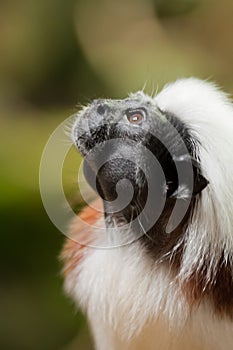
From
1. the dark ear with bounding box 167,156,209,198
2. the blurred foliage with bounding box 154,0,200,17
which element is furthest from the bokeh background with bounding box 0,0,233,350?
the dark ear with bounding box 167,156,209,198

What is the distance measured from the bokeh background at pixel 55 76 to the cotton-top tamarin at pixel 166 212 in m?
0.95

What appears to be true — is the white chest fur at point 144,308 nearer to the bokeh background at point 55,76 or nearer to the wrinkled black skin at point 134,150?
the wrinkled black skin at point 134,150

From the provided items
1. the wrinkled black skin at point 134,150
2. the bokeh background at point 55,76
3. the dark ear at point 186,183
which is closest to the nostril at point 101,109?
the wrinkled black skin at point 134,150

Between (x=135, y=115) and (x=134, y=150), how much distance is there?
2.1 inches

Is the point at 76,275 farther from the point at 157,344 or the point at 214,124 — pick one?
the point at 214,124

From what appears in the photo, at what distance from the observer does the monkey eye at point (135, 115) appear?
93 centimetres

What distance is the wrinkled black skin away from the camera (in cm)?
89

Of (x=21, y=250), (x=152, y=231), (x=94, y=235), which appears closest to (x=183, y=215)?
(x=152, y=231)

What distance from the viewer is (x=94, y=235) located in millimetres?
1041

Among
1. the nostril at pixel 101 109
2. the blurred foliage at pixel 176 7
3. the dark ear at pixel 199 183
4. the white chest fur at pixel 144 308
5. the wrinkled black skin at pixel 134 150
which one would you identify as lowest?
the white chest fur at pixel 144 308

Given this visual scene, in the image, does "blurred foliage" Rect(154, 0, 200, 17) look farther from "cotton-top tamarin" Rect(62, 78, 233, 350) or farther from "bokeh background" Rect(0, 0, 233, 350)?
"cotton-top tamarin" Rect(62, 78, 233, 350)

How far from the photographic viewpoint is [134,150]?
90 centimetres

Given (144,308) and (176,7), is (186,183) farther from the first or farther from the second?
(176,7)

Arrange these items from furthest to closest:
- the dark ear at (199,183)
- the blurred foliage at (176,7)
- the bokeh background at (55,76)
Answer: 1. the blurred foliage at (176,7)
2. the bokeh background at (55,76)
3. the dark ear at (199,183)
